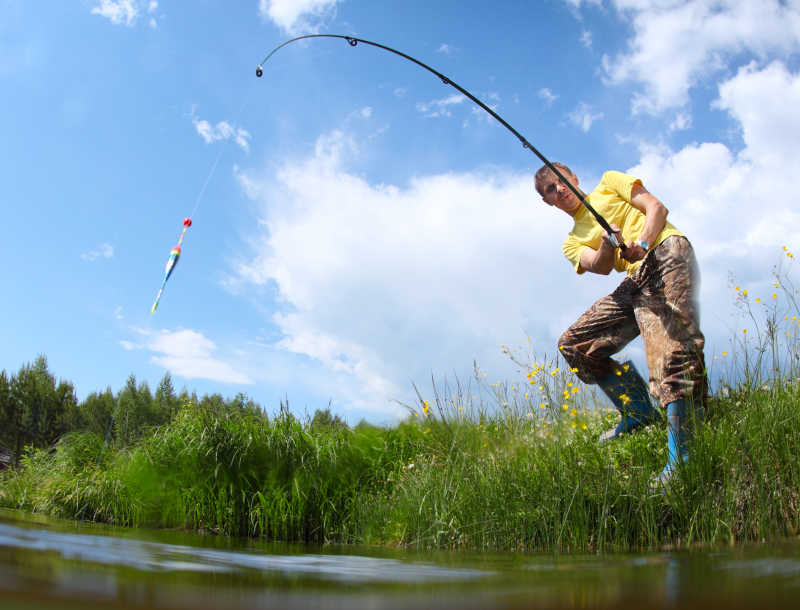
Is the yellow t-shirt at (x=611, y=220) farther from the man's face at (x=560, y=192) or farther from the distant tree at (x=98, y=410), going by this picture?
the distant tree at (x=98, y=410)

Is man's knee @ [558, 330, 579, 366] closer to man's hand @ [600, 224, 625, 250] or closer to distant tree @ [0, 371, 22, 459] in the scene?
man's hand @ [600, 224, 625, 250]

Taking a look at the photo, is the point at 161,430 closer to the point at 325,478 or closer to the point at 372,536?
the point at 325,478

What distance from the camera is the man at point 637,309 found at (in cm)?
424

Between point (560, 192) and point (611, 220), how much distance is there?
1.66 feet

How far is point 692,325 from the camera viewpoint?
431 centimetres

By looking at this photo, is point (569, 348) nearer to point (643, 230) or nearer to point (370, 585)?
point (643, 230)

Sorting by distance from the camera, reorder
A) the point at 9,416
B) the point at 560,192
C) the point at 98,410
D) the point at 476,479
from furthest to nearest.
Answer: the point at 98,410
the point at 9,416
the point at 560,192
the point at 476,479

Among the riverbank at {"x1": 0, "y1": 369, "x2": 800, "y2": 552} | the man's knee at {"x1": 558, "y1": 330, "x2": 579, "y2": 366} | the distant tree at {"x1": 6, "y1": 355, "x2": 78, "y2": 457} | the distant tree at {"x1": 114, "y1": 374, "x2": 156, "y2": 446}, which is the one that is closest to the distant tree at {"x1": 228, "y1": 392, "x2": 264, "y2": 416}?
the riverbank at {"x1": 0, "y1": 369, "x2": 800, "y2": 552}

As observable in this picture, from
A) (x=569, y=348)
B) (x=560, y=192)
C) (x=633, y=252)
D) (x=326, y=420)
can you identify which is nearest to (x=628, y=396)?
(x=569, y=348)

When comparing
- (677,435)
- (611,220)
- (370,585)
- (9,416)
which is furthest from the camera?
(9,416)

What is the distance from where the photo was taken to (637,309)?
4586mm

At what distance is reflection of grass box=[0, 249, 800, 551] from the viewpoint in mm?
3762

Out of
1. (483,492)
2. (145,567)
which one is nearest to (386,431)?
(483,492)

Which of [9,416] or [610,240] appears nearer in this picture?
[610,240]
